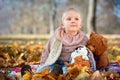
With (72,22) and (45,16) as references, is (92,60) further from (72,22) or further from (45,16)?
(45,16)

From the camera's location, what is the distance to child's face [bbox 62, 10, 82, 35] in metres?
4.36

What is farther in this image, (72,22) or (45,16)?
(45,16)

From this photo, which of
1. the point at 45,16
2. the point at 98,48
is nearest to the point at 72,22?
the point at 98,48

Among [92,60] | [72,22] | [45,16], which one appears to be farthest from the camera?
[45,16]

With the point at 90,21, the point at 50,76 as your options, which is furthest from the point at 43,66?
the point at 90,21

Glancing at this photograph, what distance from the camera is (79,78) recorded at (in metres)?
3.49

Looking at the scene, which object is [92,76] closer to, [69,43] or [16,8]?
[69,43]

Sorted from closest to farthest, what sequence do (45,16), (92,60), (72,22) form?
(92,60)
(72,22)
(45,16)

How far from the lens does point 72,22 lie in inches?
172

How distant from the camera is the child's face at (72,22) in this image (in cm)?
436

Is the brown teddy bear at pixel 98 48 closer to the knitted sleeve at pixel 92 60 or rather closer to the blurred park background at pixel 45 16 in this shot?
the knitted sleeve at pixel 92 60

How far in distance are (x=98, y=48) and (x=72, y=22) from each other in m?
0.43

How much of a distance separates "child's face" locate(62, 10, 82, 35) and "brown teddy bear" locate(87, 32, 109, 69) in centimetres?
23

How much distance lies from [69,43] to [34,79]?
2.80 feet
